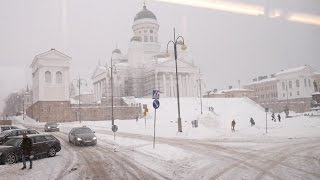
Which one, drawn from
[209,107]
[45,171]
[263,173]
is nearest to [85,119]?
[209,107]

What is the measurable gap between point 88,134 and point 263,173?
50.8 feet

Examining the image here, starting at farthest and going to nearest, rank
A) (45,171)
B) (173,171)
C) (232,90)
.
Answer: (232,90), (45,171), (173,171)

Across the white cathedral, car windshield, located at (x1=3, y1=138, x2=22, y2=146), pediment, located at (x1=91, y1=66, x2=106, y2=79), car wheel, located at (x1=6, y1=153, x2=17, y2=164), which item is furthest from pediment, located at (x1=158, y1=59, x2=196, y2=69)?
car wheel, located at (x1=6, y1=153, x2=17, y2=164)

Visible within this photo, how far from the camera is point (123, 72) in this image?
332 ft

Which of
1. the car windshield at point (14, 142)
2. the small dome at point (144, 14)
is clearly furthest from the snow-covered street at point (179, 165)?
the small dome at point (144, 14)

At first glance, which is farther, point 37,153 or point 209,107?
point 209,107

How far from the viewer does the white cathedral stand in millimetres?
95562

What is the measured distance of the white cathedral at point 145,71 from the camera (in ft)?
314

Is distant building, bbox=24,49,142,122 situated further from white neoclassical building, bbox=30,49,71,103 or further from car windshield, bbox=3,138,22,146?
car windshield, bbox=3,138,22,146

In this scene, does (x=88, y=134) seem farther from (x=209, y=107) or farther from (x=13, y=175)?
(x=209, y=107)

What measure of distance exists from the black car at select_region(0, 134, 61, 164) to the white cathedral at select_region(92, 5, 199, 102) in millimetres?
73525

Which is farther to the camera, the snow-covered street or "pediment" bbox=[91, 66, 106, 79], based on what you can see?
"pediment" bbox=[91, 66, 106, 79]

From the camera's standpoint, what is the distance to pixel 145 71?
331 feet

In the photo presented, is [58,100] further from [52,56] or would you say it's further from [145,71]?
[145,71]
